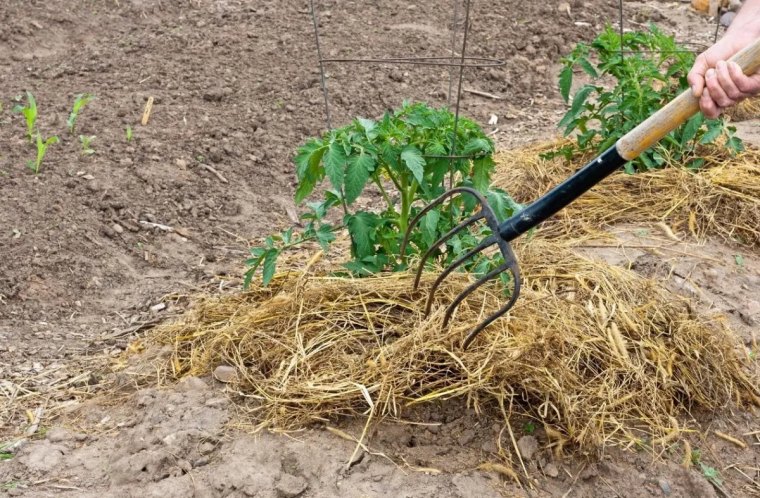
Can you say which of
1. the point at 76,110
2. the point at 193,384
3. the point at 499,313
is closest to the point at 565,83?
the point at 499,313

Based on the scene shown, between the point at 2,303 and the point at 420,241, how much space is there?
5.59 feet

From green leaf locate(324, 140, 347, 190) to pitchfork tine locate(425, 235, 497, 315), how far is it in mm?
423

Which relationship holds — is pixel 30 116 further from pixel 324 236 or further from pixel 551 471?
pixel 551 471

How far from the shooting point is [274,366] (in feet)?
9.00

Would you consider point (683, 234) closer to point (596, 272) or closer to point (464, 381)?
point (596, 272)

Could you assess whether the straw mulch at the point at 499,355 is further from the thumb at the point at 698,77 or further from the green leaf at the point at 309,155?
Result: the thumb at the point at 698,77

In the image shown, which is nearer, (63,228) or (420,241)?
(420,241)

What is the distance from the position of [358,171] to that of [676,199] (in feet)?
5.60

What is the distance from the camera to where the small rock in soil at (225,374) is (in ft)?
9.02

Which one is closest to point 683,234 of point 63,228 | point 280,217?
point 280,217

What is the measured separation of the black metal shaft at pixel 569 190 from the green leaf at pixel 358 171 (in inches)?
19.9


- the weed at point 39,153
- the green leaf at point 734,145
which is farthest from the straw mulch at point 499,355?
the weed at point 39,153

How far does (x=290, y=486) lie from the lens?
235 cm

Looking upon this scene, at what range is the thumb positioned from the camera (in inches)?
89.8
